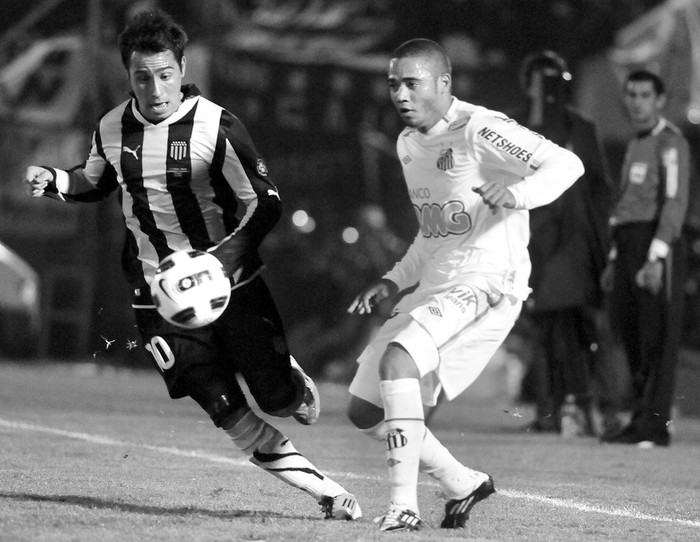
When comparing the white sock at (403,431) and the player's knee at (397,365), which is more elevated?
the player's knee at (397,365)

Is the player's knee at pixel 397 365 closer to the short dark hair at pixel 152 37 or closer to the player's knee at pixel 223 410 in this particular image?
the player's knee at pixel 223 410

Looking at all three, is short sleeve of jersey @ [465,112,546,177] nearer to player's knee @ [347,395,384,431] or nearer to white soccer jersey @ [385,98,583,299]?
white soccer jersey @ [385,98,583,299]

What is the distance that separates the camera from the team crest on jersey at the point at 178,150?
18.1 feet

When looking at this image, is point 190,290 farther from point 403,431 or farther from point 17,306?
point 17,306

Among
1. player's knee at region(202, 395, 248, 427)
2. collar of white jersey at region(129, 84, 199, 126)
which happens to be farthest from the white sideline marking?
collar of white jersey at region(129, 84, 199, 126)

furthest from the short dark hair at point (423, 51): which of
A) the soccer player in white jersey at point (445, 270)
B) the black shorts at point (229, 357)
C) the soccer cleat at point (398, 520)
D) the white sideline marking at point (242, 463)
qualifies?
the white sideline marking at point (242, 463)

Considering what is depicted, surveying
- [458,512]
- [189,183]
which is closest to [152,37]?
[189,183]

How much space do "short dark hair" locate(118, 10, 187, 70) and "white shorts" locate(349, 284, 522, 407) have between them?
1.35 m

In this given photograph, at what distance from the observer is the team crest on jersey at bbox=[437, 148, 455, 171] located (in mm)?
5711

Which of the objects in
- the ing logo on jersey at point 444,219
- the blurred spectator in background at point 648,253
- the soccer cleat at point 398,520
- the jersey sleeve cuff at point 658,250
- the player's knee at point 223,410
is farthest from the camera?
the blurred spectator in background at point 648,253

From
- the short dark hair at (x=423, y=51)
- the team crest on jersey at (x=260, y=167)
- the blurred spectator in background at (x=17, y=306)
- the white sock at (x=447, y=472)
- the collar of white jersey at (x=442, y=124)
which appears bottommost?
the blurred spectator in background at (x=17, y=306)

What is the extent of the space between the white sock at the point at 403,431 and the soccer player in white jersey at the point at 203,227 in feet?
1.24

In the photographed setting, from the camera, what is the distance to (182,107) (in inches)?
220

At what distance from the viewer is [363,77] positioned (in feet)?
49.8
